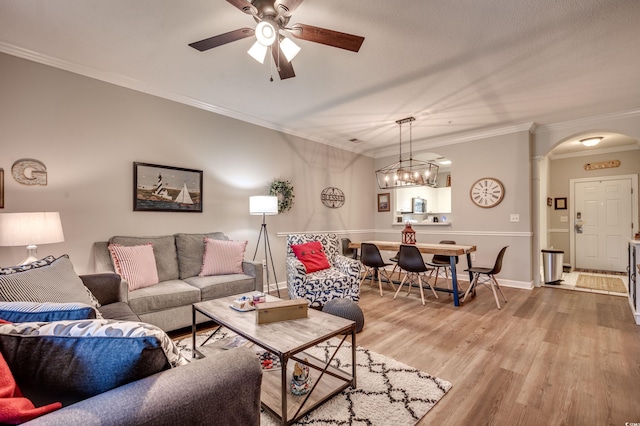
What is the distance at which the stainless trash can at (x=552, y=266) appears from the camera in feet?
16.3

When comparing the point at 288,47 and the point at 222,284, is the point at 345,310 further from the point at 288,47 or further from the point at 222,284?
the point at 288,47

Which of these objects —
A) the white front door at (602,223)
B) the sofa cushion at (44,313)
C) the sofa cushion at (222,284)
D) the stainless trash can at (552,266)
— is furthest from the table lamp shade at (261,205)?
the white front door at (602,223)

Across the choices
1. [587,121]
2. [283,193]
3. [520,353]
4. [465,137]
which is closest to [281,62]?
[283,193]

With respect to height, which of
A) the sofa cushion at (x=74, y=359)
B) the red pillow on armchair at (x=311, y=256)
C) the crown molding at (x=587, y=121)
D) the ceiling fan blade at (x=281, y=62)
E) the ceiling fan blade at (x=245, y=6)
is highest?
the crown molding at (x=587, y=121)

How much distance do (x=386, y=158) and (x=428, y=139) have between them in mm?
1092

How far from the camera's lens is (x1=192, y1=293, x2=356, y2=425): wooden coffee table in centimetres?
157

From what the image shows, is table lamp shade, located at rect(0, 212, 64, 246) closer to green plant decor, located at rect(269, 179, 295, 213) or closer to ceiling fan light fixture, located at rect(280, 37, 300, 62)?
ceiling fan light fixture, located at rect(280, 37, 300, 62)

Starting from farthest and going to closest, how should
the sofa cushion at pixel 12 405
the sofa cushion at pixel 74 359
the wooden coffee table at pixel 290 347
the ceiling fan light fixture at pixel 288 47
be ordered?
the ceiling fan light fixture at pixel 288 47, the wooden coffee table at pixel 290 347, the sofa cushion at pixel 74 359, the sofa cushion at pixel 12 405

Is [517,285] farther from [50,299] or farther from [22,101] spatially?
[22,101]

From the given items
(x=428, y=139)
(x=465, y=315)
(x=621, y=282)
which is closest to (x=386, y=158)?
(x=428, y=139)

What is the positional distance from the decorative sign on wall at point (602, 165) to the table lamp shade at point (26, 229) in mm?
8714

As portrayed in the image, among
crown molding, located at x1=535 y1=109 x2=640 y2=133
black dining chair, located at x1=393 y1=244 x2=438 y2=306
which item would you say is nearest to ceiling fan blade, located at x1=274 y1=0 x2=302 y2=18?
black dining chair, located at x1=393 y1=244 x2=438 y2=306

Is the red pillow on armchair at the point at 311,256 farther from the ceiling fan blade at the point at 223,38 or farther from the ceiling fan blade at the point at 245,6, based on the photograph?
the ceiling fan blade at the point at 245,6

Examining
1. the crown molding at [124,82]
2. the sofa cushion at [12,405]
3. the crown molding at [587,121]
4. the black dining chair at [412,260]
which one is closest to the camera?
the sofa cushion at [12,405]
